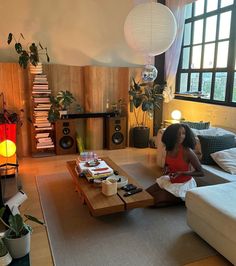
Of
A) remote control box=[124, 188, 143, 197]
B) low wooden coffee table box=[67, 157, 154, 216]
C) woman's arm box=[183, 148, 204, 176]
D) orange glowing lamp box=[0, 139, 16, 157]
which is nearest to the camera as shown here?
low wooden coffee table box=[67, 157, 154, 216]

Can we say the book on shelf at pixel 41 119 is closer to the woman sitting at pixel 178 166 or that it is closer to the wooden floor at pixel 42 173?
the wooden floor at pixel 42 173

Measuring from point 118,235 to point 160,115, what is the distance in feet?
13.4

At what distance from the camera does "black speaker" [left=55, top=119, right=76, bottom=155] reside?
476 centimetres

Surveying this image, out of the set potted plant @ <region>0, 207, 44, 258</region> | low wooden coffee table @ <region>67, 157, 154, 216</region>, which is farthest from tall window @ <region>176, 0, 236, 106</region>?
potted plant @ <region>0, 207, 44, 258</region>

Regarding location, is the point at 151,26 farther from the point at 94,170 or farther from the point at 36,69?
the point at 36,69

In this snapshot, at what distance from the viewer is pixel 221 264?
2006 millimetres

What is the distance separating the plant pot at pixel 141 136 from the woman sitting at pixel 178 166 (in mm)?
2368

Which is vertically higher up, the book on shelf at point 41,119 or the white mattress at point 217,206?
the book on shelf at point 41,119

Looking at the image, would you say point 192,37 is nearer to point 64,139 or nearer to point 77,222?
point 64,139

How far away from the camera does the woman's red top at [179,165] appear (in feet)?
9.21

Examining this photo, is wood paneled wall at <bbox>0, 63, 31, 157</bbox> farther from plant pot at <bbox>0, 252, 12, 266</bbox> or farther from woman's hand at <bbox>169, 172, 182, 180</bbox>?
plant pot at <bbox>0, 252, 12, 266</bbox>

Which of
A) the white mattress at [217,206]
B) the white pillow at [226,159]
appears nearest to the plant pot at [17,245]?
the white mattress at [217,206]

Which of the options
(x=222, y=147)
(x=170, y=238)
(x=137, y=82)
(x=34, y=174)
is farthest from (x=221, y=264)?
(x=137, y=82)

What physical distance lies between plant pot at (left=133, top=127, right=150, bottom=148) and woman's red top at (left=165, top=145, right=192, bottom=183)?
2380mm
